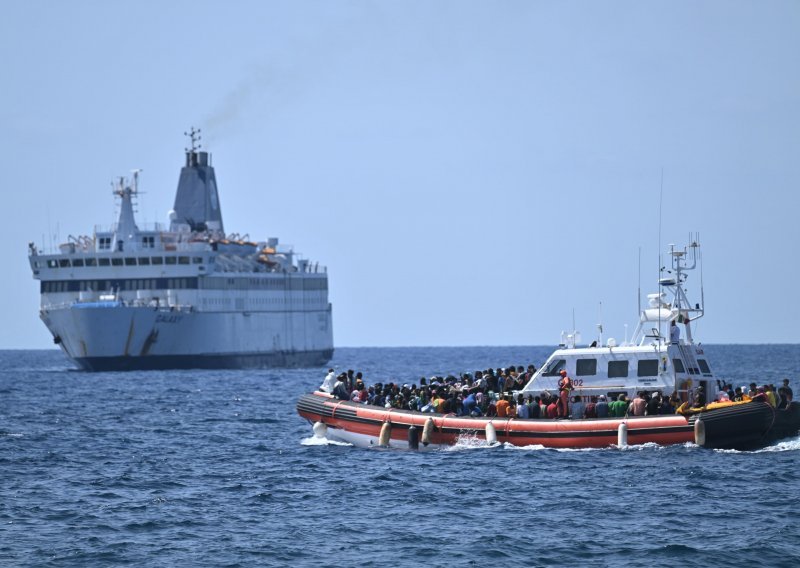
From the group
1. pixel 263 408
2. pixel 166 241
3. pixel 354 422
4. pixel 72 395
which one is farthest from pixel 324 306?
pixel 354 422

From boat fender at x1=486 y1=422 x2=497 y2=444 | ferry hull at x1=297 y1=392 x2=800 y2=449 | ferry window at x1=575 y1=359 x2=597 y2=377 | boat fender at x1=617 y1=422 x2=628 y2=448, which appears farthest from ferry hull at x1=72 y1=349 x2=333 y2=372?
boat fender at x1=617 y1=422 x2=628 y2=448

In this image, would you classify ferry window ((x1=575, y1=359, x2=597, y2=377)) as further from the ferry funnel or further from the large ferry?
the ferry funnel

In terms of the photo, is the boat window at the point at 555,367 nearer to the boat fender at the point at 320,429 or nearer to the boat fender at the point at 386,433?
the boat fender at the point at 386,433

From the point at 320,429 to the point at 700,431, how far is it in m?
12.4

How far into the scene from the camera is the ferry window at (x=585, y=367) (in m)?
38.1

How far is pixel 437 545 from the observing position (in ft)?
84.6

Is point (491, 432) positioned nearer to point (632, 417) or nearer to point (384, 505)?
point (632, 417)

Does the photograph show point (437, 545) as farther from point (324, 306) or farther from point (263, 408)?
point (324, 306)

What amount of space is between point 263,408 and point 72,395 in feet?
49.3

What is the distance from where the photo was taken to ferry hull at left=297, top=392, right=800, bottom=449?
35.0 metres

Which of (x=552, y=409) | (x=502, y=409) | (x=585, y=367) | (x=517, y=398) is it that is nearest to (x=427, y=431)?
(x=502, y=409)

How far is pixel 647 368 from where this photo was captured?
37.8 metres

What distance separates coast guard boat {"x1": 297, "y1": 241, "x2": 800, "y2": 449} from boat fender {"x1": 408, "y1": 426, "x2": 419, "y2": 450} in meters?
0.03

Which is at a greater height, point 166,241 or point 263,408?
point 166,241
